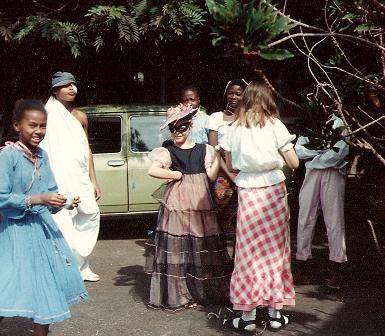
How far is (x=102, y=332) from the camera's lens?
4617 millimetres

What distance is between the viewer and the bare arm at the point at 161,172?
4.95m

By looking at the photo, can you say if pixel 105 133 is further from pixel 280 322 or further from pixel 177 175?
pixel 280 322

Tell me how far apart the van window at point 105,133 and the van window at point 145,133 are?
18cm

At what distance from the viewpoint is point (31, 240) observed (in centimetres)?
390

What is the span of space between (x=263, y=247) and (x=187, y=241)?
722 millimetres

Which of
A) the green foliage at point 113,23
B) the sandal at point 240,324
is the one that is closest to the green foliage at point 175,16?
the green foliage at point 113,23

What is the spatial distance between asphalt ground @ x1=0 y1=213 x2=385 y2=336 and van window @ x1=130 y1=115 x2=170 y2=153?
5.64 ft

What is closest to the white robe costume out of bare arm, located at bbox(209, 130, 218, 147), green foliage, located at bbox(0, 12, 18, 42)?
bare arm, located at bbox(209, 130, 218, 147)

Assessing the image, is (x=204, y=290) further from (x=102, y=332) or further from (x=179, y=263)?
(x=102, y=332)

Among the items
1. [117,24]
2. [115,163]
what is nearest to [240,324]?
[115,163]

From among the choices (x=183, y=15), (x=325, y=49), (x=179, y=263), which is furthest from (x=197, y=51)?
(x=179, y=263)

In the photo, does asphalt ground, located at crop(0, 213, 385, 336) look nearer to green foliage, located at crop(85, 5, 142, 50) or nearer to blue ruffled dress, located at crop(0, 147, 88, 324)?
blue ruffled dress, located at crop(0, 147, 88, 324)

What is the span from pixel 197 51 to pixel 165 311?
5790 millimetres

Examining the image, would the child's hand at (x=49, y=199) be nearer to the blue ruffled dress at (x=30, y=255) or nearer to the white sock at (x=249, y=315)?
the blue ruffled dress at (x=30, y=255)
